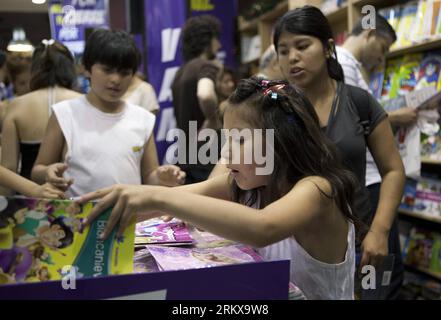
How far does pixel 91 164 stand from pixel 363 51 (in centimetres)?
149

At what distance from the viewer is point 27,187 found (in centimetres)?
125

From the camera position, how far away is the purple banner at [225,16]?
4.62 metres

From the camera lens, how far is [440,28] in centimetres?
265

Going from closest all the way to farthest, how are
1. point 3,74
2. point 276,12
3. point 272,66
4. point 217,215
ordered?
point 217,215 → point 3,74 → point 272,66 → point 276,12

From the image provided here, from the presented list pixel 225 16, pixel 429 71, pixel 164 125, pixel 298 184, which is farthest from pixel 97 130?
pixel 225 16

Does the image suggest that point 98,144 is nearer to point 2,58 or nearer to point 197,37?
point 2,58

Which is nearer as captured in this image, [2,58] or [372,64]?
[2,58]

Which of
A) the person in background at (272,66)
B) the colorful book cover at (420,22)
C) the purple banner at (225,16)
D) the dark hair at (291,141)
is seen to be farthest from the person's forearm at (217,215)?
the purple banner at (225,16)

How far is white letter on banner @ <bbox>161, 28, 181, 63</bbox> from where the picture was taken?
3.55 m

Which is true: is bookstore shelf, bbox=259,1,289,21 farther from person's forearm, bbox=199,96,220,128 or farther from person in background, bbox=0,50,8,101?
person in background, bbox=0,50,8,101

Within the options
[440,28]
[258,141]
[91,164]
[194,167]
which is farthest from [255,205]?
[440,28]

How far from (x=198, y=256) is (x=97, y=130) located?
3.20 feet

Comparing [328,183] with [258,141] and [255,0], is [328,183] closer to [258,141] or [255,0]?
[258,141]

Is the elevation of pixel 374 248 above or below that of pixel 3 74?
below
